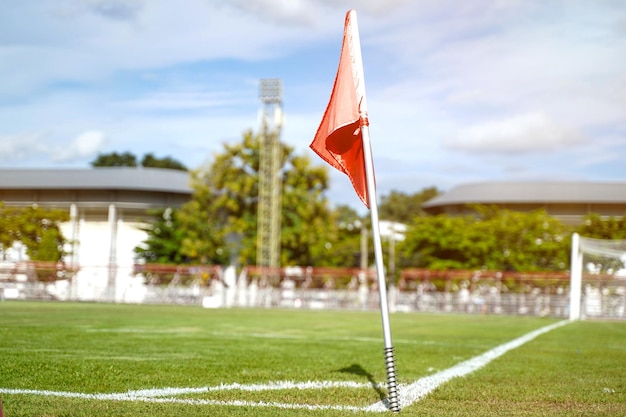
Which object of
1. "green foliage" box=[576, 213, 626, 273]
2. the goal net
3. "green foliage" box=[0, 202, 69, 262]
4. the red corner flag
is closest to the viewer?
the red corner flag

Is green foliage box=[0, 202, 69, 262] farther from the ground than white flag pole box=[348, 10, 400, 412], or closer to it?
farther from the ground

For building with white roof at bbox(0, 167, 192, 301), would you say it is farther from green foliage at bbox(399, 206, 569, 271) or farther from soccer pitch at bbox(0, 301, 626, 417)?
soccer pitch at bbox(0, 301, 626, 417)

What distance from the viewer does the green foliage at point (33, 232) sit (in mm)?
48688

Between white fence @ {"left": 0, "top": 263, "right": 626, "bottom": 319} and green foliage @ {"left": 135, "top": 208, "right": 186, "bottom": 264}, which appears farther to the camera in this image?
green foliage @ {"left": 135, "top": 208, "right": 186, "bottom": 264}

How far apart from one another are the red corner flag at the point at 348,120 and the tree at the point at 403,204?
84.8m

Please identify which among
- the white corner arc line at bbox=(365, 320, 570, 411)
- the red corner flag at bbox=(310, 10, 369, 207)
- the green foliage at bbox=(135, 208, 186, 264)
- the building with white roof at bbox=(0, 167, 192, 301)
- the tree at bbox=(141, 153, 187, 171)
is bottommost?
the white corner arc line at bbox=(365, 320, 570, 411)

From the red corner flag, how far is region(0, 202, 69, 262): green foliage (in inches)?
1789

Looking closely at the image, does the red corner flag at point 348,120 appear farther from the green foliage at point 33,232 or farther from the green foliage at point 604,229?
the green foliage at point 604,229

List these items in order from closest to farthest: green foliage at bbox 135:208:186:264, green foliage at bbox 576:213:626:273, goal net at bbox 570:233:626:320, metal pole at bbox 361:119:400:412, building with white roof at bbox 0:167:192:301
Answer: metal pole at bbox 361:119:400:412 → goal net at bbox 570:233:626:320 → green foliage at bbox 576:213:626:273 → green foliage at bbox 135:208:186:264 → building with white roof at bbox 0:167:192:301

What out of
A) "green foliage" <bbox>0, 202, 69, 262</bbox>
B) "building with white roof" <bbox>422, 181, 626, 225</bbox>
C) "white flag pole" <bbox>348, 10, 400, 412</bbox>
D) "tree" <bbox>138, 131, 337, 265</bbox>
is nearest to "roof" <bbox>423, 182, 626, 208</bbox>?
"building with white roof" <bbox>422, 181, 626, 225</bbox>

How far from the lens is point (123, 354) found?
8961 millimetres

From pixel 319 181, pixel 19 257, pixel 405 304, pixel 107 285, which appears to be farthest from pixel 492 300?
pixel 19 257

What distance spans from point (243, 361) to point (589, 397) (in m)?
3.55

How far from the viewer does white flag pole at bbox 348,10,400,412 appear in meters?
5.20
